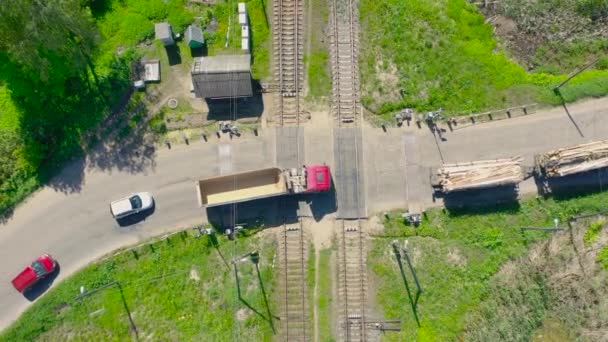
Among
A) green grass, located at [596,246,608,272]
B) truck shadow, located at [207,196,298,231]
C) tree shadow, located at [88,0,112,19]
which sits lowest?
green grass, located at [596,246,608,272]

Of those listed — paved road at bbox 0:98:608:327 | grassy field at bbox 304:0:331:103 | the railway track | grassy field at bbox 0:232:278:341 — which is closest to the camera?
grassy field at bbox 0:232:278:341

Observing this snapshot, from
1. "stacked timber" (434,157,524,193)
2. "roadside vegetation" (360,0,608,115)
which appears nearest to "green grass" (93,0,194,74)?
"roadside vegetation" (360,0,608,115)

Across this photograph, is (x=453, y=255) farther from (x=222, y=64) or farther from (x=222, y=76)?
(x=222, y=64)

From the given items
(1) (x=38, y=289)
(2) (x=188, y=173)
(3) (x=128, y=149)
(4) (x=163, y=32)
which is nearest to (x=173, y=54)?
(4) (x=163, y=32)

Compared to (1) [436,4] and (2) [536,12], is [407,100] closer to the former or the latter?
(1) [436,4]

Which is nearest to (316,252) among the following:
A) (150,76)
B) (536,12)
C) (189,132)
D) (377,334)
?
(377,334)

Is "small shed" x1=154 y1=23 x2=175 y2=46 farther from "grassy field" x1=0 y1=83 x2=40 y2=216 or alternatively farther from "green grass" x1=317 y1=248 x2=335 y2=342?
"green grass" x1=317 y1=248 x2=335 y2=342

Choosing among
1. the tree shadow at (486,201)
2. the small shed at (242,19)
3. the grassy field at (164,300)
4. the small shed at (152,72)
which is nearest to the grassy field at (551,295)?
the tree shadow at (486,201)

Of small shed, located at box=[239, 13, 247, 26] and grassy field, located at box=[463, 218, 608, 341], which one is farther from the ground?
small shed, located at box=[239, 13, 247, 26]
